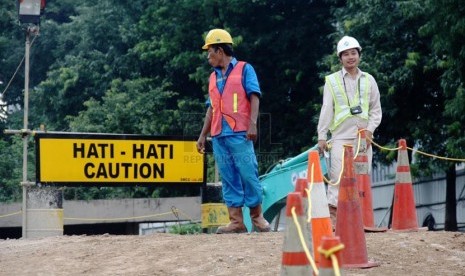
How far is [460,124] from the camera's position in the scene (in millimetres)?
21969

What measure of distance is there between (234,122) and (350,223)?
8.45 feet

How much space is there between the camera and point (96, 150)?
16.7 metres

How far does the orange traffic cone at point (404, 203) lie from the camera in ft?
40.4

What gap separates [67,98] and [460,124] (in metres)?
18.6

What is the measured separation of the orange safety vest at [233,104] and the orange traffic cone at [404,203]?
1890 mm

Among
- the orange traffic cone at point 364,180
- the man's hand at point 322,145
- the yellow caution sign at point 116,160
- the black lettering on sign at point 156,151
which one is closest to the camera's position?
the man's hand at point 322,145

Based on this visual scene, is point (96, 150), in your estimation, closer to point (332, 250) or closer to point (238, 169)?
point (238, 169)

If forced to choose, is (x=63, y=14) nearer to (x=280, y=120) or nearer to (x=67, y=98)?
(x=67, y=98)

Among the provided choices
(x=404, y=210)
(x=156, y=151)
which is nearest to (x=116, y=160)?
(x=156, y=151)

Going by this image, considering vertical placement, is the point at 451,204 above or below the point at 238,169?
below

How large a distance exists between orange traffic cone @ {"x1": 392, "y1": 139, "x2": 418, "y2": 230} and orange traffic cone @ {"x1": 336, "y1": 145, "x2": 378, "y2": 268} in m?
2.99

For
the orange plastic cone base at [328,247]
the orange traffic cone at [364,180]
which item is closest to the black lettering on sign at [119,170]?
the orange traffic cone at [364,180]

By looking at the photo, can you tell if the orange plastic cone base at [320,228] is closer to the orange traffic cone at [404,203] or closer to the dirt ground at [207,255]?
the dirt ground at [207,255]

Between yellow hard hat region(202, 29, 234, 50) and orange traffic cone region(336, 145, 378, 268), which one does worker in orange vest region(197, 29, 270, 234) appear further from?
orange traffic cone region(336, 145, 378, 268)
